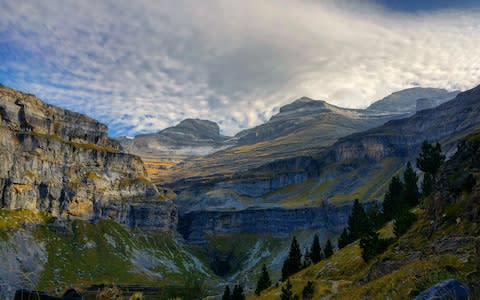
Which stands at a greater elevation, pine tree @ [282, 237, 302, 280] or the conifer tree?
the conifer tree

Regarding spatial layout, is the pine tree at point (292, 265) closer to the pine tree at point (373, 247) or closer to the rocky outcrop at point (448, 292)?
the pine tree at point (373, 247)

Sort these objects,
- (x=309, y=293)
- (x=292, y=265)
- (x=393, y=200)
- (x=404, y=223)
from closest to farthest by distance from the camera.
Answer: (x=309, y=293) → (x=404, y=223) → (x=292, y=265) → (x=393, y=200)

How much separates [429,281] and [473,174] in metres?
32.7

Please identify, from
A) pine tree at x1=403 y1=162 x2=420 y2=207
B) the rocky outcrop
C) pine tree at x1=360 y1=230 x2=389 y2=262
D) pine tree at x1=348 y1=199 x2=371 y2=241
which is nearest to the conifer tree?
pine tree at x1=403 y1=162 x2=420 y2=207

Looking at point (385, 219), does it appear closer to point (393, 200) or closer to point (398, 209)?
point (393, 200)

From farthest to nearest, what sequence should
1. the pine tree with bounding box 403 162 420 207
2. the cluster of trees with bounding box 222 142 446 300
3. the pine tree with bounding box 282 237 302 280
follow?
the pine tree with bounding box 282 237 302 280
the pine tree with bounding box 403 162 420 207
the cluster of trees with bounding box 222 142 446 300

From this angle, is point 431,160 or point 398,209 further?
point 398,209

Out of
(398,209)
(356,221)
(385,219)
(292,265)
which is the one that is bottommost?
(292,265)

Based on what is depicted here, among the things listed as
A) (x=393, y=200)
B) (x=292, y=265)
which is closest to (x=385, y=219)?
(x=393, y=200)

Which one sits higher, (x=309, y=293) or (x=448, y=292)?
(x=448, y=292)

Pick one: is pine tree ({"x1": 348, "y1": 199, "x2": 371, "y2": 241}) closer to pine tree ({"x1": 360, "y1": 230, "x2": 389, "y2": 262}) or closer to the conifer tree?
the conifer tree

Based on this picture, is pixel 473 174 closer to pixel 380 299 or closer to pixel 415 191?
pixel 380 299

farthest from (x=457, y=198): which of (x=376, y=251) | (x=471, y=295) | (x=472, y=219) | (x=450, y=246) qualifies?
(x=471, y=295)

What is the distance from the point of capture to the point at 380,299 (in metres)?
23.8
